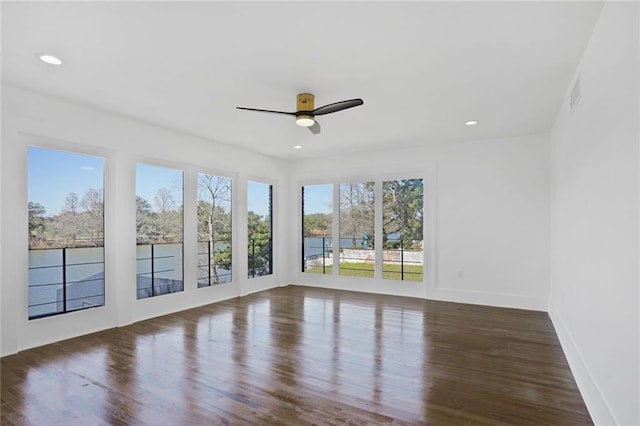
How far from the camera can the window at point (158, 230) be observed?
469 cm

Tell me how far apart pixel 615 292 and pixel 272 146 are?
16.5 ft

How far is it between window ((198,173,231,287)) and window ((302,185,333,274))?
1823 mm

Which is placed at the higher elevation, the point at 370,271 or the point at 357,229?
the point at 357,229

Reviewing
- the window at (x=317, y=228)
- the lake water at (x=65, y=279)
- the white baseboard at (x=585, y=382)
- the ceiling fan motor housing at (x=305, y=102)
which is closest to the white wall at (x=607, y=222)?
the white baseboard at (x=585, y=382)

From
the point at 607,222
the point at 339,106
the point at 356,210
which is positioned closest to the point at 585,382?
the point at 607,222

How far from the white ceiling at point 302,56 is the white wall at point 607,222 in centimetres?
42

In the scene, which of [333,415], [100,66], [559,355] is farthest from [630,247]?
[100,66]

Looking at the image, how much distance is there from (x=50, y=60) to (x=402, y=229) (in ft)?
17.1

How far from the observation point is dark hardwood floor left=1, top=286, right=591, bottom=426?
2355 millimetres

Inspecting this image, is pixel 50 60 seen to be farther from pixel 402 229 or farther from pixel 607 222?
pixel 402 229

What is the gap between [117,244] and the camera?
14.3 feet

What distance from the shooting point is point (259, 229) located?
6734mm

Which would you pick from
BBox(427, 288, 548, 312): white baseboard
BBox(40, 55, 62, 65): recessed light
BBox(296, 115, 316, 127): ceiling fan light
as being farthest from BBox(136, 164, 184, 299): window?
BBox(427, 288, 548, 312): white baseboard

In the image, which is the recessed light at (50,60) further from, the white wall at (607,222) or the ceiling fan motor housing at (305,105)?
the white wall at (607,222)
